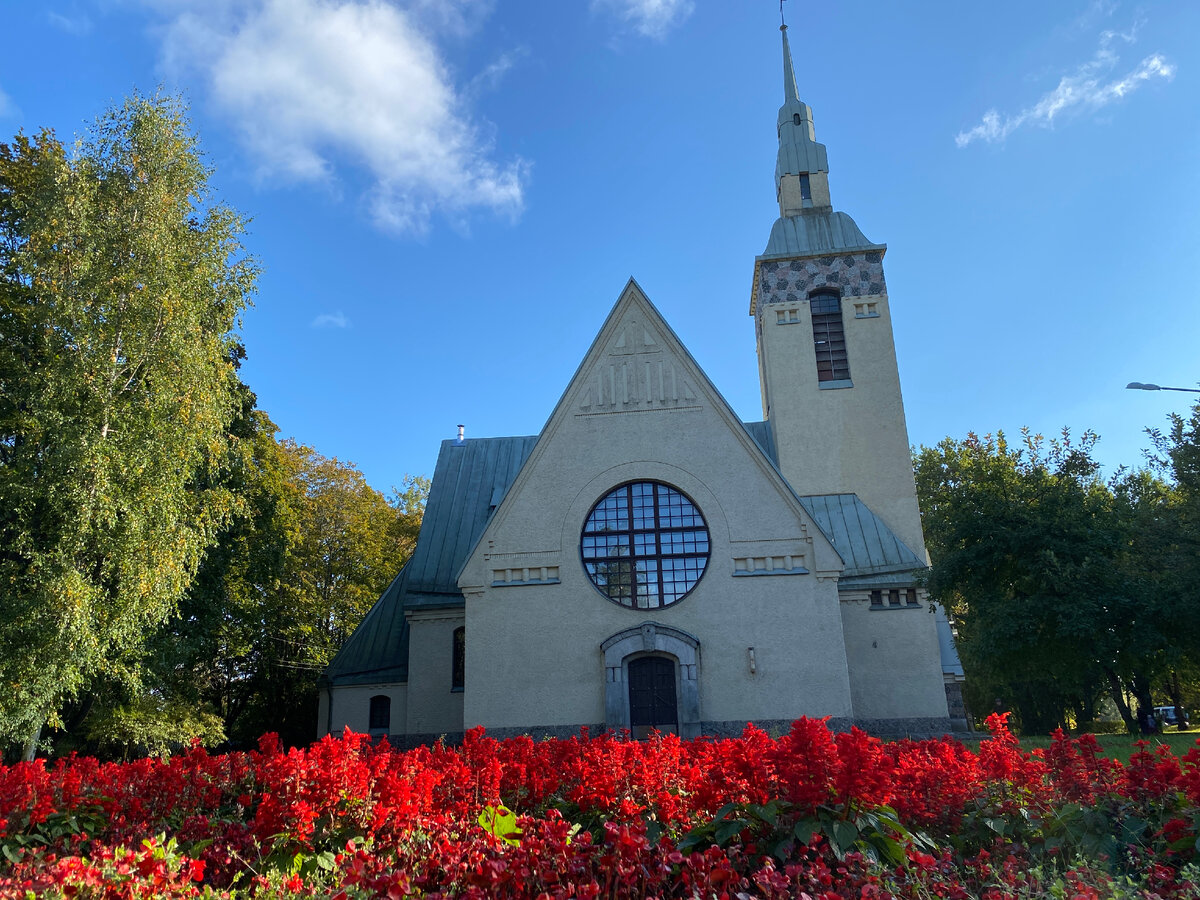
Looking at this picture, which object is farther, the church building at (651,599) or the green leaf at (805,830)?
the church building at (651,599)

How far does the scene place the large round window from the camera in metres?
19.3

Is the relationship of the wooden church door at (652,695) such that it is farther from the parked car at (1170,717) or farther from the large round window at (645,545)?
the parked car at (1170,717)

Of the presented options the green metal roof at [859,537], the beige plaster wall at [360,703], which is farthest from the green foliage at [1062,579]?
the beige plaster wall at [360,703]

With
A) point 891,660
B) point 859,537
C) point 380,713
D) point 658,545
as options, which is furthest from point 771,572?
point 380,713

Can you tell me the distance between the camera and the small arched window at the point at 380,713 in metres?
22.5

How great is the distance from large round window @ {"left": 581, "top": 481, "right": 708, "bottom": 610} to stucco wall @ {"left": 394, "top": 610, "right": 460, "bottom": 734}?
509cm

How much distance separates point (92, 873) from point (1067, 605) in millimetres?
21817

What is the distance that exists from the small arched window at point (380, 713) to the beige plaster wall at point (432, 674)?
1223mm

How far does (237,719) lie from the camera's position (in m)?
31.8

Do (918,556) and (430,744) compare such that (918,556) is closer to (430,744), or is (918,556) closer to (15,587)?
(430,744)

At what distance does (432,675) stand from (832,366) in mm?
15380

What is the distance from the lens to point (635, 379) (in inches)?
813

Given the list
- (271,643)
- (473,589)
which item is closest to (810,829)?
(473,589)

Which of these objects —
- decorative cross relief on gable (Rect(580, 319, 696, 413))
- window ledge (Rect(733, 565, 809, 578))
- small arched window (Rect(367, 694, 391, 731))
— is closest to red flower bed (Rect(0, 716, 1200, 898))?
window ledge (Rect(733, 565, 809, 578))
